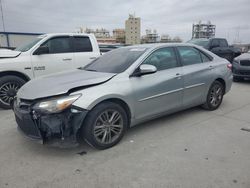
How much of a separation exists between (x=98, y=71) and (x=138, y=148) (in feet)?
4.85

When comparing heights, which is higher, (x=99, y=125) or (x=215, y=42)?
(x=215, y=42)

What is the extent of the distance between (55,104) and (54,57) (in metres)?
3.42

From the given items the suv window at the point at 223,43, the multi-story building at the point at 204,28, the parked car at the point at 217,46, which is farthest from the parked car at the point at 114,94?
the multi-story building at the point at 204,28

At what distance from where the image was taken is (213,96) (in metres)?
4.97

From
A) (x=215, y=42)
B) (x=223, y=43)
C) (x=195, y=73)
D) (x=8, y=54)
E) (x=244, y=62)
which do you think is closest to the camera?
(x=195, y=73)

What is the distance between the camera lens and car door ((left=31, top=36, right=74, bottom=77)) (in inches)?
223

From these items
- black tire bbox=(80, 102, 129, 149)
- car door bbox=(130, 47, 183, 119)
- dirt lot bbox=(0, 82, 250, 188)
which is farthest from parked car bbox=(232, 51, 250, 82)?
black tire bbox=(80, 102, 129, 149)

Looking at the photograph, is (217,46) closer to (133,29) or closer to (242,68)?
(242,68)

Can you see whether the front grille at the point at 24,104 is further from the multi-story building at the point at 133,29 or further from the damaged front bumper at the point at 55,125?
the multi-story building at the point at 133,29

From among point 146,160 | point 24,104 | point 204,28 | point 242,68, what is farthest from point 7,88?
point 204,28

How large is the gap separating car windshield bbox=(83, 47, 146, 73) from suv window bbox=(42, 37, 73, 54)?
2141 millimetres

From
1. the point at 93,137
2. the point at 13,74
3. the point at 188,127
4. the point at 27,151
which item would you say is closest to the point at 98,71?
the point at 93,137

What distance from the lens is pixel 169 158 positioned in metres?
2.99

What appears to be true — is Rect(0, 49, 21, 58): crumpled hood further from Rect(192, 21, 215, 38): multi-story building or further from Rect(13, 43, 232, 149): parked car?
Rect(192, 21, 215, 38): multi-story building
